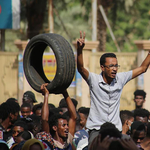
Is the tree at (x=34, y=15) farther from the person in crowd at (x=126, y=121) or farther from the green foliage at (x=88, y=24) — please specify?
the person in crowd at (x=126, y=121)

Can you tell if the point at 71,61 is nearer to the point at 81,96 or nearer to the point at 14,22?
the point at 81,96

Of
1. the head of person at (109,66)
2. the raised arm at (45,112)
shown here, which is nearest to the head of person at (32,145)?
the raised arm at (45,112)

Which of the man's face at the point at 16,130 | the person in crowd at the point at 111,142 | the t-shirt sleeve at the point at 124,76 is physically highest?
the t-shirt sleeve at the point at 124,76

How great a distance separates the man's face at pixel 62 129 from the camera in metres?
5.93

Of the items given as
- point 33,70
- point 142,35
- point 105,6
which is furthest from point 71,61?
point 142,35

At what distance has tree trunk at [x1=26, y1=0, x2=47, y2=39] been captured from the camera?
2212cm

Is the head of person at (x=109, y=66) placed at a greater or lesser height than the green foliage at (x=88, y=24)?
lesser

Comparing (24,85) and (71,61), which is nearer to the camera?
(71,61)

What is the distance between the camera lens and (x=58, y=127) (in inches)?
237

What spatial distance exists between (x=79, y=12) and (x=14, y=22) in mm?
14925

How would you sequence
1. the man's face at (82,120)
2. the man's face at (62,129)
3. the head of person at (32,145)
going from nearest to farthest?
1. the head of person at (32,145)
2. the man's face at (62,129)
3. the man's face at (82,120)

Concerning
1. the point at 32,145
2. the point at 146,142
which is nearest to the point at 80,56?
the point at 32,145

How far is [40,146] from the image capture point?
4438 mm

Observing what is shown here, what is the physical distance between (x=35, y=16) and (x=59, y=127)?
1694 centimetres
